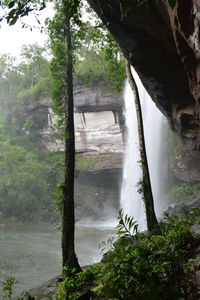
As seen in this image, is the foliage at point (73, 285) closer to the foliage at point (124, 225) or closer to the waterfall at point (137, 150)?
the foliage at point (124, 225)

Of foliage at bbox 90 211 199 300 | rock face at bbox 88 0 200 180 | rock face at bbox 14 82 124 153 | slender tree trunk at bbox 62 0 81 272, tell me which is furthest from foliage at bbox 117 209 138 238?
rock face at bbox 14 82 124 153

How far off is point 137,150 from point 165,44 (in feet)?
57.7

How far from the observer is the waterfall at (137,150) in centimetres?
2592

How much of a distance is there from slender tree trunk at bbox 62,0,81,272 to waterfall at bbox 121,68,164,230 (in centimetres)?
1869

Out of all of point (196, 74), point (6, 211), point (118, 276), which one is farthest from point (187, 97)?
point (6, 211)

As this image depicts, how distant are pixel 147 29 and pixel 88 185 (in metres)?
22.6

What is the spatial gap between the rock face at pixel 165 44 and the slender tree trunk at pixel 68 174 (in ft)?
4.72

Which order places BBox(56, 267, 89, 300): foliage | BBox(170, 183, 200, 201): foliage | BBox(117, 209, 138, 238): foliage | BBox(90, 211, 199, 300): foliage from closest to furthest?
BBox(90, 211, 199, 300): foliage < BBox(117, 209, 138, 238): foliage < BBox(56, 267, 89, 300): foliage < BBox(170, 183, 200, 201): foliage

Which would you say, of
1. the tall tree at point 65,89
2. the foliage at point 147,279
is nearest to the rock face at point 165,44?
the tall tree at point 65,89

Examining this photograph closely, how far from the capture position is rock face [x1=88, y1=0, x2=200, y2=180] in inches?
277

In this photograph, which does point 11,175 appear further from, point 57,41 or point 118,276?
point 118,276

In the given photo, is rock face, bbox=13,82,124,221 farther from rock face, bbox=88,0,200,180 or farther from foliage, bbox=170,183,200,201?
rock face, bbox=88,0,200,180

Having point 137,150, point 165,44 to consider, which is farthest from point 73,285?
point 137,150

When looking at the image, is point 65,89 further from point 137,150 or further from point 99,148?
point 99,148
